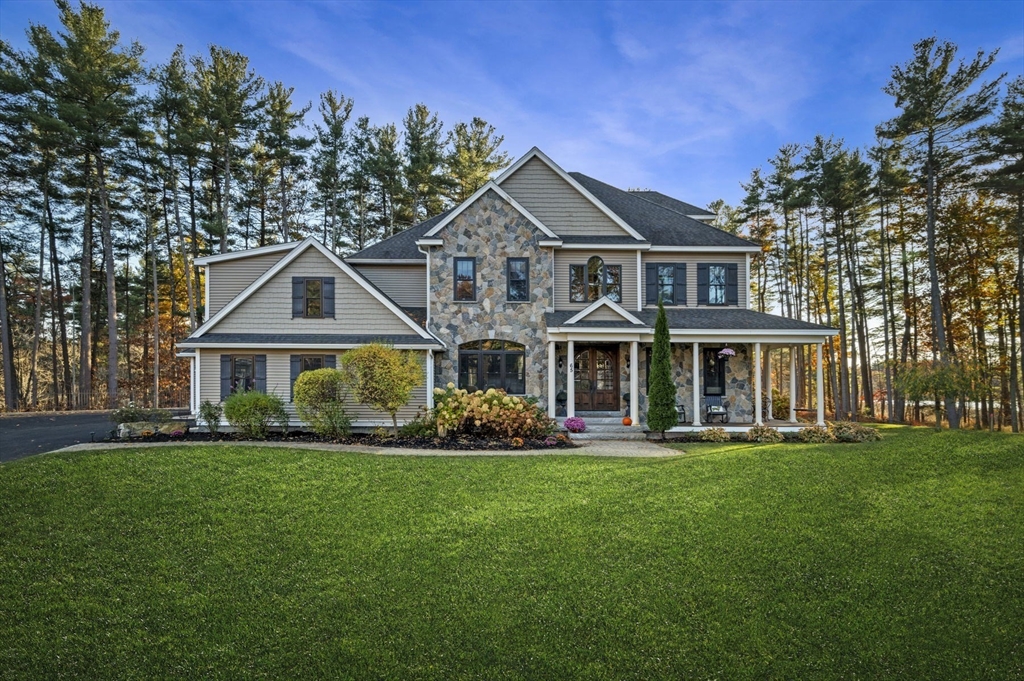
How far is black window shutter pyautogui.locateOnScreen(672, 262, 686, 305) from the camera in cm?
1820

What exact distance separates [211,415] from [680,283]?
16.1m

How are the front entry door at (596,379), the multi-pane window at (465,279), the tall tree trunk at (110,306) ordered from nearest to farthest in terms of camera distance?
the multi-pane window at (465,279) < the front entry door at (596,379) < the tall tree trunk at (110,306)

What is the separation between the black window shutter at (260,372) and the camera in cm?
1523

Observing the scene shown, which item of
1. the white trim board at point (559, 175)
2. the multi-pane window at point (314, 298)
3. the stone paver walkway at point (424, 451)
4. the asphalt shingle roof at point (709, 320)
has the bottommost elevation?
the stone paver walkway at point (424, 451)

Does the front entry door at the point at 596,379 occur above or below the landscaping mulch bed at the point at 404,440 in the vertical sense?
above

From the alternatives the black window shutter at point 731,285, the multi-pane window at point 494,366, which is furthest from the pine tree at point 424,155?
the black window shutter at point 731,285

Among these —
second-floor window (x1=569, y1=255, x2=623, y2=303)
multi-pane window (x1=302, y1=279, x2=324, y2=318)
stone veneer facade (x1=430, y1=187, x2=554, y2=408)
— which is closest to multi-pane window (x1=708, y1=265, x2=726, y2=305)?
second-floor window (x1=569, y1=255, x2=623, y2=303)

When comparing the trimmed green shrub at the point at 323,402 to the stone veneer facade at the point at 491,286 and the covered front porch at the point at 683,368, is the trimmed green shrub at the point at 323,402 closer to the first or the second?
the stone veneer facade at the point at 491,286

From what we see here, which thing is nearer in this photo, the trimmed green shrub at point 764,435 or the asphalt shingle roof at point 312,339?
the trimmed green shrub at point 764,435

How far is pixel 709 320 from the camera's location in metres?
16.7

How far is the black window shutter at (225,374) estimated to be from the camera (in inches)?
594

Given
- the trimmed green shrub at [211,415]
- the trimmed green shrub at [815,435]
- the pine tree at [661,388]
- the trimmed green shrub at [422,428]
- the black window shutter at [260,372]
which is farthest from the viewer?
the black window shutter at [260,372]

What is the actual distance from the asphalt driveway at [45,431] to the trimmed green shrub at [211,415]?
2569mm

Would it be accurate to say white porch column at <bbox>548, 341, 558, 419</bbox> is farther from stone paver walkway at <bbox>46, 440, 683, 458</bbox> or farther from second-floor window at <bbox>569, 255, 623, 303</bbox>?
stone paver walkway at <bbox>46, 440, 683, 458</bbox>
